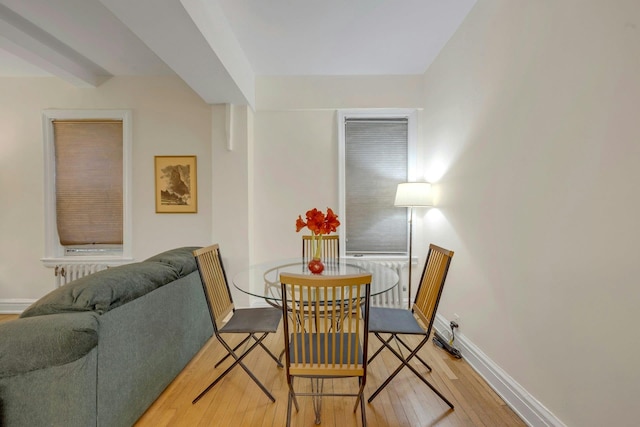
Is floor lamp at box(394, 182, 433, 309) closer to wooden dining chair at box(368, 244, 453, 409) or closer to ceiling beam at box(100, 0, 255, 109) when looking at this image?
wooden dining chair at box(368, 244, 453, 409)

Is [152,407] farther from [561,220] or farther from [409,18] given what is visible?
[409,18]

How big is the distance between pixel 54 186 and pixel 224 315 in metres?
2.98

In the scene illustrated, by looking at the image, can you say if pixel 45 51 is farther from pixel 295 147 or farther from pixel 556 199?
pixel 556 199

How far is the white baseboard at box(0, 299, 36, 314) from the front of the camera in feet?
10.8

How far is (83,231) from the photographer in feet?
10.9

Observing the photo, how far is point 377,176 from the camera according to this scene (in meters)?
3.35

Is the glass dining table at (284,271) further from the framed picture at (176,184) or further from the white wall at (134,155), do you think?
the framed picture at (176,184)

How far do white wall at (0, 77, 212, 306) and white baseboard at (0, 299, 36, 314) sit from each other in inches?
0.8

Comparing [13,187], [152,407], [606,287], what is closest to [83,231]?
[13,187]

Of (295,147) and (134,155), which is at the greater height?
(295,147)

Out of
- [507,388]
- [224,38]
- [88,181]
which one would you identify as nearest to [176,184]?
[88,181]

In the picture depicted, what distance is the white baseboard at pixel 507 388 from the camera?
151 centimetres

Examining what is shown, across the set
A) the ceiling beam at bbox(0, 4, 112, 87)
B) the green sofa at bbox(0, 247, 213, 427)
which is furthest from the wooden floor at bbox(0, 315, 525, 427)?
the ceiling beam at bbox(0, 4, 112, 87)

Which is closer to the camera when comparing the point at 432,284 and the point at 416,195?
the point at 432,284
